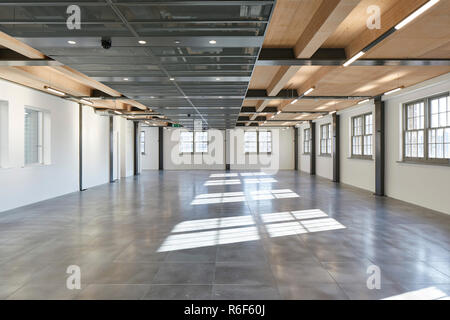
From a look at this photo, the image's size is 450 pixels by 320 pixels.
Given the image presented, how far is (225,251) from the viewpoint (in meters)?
4.78

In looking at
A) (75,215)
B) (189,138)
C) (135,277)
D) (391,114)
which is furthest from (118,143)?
(135,277)

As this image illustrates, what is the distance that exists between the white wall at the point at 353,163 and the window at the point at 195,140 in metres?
11.5

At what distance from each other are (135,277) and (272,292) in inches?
65.1

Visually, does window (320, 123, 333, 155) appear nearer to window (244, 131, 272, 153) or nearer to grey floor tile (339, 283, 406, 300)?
window (244, 131, 272, 153)

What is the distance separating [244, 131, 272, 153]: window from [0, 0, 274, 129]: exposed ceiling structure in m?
17.2

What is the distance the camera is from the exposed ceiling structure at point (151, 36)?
3500 millimetres

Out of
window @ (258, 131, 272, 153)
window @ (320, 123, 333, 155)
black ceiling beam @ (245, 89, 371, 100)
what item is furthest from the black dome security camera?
window @ (258, 131, 272, 153)

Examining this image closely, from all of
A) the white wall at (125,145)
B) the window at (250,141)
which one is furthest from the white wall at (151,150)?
the window at (250,141)

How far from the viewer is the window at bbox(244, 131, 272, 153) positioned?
24.0 meters

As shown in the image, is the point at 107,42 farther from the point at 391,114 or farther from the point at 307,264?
the point at 391,114

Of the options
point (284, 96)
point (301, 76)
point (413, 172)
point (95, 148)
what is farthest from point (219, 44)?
point (95, 148)

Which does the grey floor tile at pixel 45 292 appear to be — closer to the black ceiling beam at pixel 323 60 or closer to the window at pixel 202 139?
the black ceiling beam at pixel 323 60

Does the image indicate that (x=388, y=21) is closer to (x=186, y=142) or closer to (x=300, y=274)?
(x=300, y=274)

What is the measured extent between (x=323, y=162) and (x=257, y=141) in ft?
23.5
